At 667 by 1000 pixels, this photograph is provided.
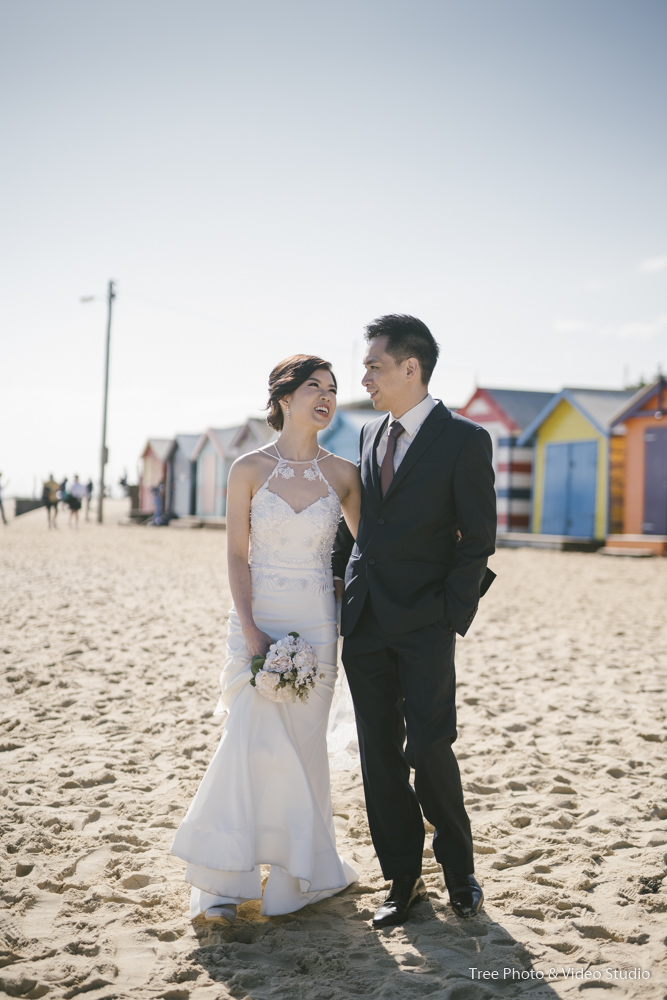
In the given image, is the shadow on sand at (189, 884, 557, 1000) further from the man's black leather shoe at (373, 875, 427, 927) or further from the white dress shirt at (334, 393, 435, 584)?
the white dress shirt at (334, 393, 435, 584)

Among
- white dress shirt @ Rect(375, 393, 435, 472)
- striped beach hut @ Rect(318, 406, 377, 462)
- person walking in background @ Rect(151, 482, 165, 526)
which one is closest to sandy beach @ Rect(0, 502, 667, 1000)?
white dress shirt @ Rect(375, 393, 435, 472)

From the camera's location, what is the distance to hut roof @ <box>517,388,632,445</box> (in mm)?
21656

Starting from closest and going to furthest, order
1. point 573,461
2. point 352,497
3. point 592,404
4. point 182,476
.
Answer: point 352,497, point 592,404, point 573,461, point 182,476

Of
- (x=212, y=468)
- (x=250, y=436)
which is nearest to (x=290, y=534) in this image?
(x=250, y=436)

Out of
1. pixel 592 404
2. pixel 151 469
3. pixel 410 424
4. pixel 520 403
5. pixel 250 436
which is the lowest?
pixel 410 424

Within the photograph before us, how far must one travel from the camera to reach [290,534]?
321 cm

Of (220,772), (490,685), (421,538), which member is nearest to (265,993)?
(220,772)

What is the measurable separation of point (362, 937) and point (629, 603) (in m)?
9.42

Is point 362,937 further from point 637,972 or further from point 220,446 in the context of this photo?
point 220,446

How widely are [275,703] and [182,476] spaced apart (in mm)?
37288

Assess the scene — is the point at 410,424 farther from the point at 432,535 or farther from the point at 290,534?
the point at 290,534

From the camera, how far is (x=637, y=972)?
2.56m

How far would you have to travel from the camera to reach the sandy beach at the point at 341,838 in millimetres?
2564

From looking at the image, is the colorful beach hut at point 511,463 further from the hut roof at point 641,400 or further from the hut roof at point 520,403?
the hut roof at point 641,400
